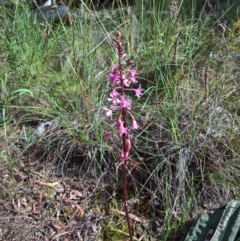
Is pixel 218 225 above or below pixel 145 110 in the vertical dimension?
below

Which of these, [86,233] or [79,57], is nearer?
[86,233]

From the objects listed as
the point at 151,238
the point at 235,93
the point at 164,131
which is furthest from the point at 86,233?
the point at 235,93

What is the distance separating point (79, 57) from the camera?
318 centimetres

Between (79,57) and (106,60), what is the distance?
20cm

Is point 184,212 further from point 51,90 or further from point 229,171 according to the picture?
point 51,90

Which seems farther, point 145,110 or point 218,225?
point 145,110

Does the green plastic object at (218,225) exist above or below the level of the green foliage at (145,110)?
below

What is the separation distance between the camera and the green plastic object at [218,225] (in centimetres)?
218

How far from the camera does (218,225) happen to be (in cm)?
223

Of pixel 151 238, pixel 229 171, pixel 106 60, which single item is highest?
pixel 106 60

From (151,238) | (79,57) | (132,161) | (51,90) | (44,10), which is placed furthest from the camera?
(44,10)

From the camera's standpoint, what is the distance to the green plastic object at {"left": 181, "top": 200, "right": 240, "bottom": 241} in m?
2.18

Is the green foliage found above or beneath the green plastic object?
above

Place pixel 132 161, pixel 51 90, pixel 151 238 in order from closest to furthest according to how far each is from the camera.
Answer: pixel 151 238 < pixel 132 161 < pixel 51 90
